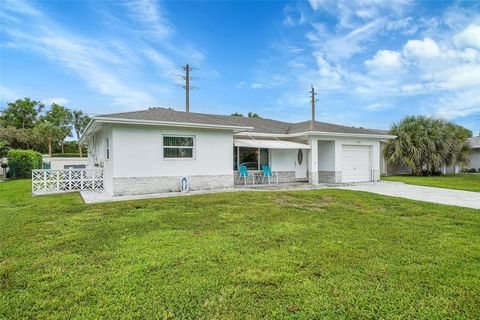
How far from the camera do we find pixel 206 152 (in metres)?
17.3

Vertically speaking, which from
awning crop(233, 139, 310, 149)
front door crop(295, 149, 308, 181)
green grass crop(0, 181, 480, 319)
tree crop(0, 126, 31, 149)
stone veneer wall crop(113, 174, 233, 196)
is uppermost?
→ tree crop(0, 126, 31, 149)

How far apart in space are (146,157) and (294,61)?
19.4 meters

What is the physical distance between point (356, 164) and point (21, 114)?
7792cm

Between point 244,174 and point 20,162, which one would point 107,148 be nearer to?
point 244,174

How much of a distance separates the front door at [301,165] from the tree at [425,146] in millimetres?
12263

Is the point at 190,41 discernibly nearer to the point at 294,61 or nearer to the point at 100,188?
the point at 294,61

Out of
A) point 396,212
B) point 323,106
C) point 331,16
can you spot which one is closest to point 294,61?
point 331,16

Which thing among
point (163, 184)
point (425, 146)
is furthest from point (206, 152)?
point (425, 146)

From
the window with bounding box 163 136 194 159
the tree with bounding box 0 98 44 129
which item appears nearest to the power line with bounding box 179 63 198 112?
the window with bounding box 163 136 194 159

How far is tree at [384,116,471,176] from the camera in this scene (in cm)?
2856

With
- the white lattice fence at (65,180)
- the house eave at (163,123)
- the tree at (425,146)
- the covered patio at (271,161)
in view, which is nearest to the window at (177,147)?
the house eave at (163,123)

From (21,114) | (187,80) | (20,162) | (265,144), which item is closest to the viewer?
(265,144)

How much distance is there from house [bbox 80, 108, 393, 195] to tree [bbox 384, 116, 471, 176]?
8.04m

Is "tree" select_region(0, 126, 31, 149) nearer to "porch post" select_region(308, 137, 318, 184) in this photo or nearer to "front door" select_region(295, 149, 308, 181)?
"front door" select_region(295, 149, 308, 181)
